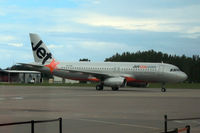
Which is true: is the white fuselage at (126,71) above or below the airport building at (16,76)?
above

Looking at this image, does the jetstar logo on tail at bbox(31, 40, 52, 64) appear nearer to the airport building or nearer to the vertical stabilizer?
the vertical stabilizer

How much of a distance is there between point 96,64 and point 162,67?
875 centimetres

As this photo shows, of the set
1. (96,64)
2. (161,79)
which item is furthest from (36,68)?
(161,79)

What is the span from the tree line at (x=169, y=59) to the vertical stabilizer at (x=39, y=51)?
94486mm

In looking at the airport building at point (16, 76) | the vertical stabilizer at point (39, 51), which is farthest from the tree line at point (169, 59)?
the vertical stabilizer at point (39, 51)

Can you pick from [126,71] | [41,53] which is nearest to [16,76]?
[41,53]

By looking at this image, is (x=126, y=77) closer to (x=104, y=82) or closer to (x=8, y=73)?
(x=104, y=82)

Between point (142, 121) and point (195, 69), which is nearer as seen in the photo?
point (142, 121)

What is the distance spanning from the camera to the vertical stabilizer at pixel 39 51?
5459 cm

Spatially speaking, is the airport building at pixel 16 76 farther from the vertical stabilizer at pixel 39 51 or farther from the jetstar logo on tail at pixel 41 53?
the jetstar logo on tail at pixel 41 53

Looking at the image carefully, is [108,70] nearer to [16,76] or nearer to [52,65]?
[52,65]

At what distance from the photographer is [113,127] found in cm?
1312

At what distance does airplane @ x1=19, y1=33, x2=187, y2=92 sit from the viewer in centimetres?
4803

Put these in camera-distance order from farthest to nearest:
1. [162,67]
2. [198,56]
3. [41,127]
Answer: [198,56] → [162,67] → [41,127]
